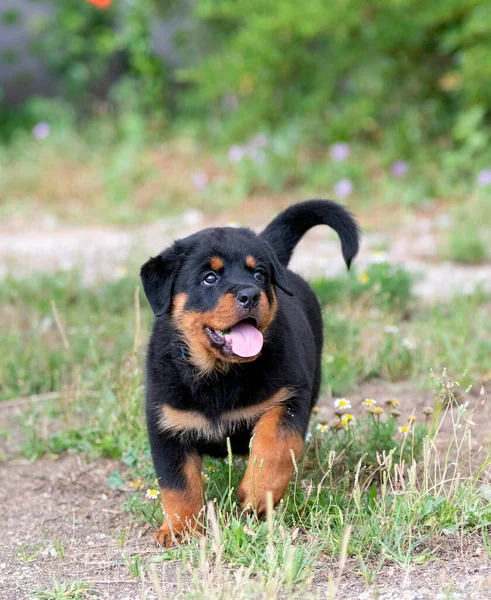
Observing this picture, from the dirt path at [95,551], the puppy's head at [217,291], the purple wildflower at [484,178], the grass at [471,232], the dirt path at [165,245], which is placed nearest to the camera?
the dirt path at [95,551]

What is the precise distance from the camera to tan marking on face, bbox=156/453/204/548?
10.8ft

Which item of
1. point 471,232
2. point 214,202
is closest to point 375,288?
point 471,232

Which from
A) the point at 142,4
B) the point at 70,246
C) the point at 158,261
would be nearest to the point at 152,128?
the point at 142,4

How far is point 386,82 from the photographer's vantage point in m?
10.3

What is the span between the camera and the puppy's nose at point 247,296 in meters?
3.16

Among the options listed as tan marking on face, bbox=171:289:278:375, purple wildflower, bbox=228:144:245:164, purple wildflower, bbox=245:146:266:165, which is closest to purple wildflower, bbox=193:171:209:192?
purple wildflower, bbox=228:144:245:164

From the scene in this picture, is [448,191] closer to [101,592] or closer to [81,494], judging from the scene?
[81,494]

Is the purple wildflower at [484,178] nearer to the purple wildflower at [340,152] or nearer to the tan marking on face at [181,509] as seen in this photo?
the purple wildflower at [340,152]

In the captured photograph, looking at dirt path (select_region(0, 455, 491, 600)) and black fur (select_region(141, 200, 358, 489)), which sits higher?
black fur (select_region(141, 200, 358, 489))

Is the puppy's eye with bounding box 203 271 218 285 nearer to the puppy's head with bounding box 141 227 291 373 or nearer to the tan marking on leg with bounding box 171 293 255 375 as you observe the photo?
the puppy's head with bounding box 141 227 291 373

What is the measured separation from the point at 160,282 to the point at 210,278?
0.20m

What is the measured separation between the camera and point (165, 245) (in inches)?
312

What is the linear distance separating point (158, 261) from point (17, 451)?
156 centimetres

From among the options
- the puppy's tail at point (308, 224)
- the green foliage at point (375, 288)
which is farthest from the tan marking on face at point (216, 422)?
the green foliage at point (375, 288)
